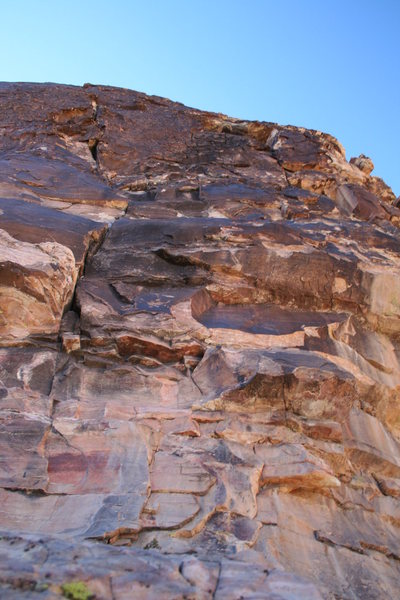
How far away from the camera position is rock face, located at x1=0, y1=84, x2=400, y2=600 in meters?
7.55

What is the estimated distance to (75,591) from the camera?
5219mm

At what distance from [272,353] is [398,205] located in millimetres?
12592

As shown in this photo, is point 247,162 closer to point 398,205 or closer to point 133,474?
point 398,205

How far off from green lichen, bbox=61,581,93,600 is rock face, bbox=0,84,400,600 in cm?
4

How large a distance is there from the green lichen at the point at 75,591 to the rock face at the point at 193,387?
38mm

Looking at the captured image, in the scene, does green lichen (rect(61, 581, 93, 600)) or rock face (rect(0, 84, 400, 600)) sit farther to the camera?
rock face (rect(0, 84, 400, 600))

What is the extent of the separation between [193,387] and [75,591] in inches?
227

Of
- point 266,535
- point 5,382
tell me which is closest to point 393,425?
point 266,535

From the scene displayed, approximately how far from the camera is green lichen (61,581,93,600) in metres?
5.19

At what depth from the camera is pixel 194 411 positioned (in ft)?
33.6

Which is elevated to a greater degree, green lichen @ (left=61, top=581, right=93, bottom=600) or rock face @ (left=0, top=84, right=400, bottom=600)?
rock face @ (left=0, top=84, right=400, bottom=600)

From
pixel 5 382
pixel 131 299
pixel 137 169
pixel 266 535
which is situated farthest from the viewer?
pixel 137 169

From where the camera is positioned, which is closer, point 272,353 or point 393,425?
point 272,353

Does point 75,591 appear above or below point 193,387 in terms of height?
below
